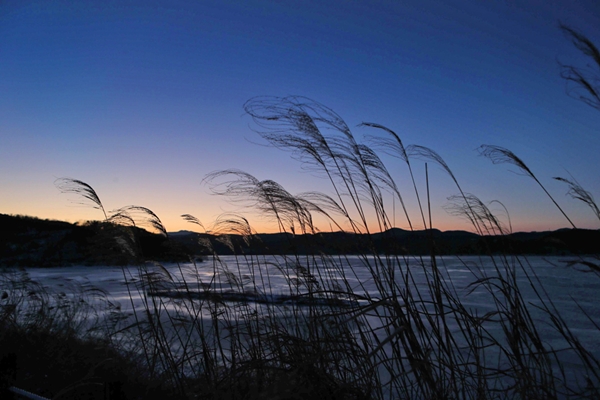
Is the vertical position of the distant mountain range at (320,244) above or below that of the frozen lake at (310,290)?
above

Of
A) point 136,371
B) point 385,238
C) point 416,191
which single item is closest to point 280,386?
point 385,238

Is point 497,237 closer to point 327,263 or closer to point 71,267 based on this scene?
point 327,263

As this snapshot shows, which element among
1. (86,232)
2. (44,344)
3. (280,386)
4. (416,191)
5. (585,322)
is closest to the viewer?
(280,386)

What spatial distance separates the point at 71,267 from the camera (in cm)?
1728

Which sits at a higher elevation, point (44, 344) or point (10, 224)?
point (10, 224)

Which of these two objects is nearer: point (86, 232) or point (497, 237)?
point (497, 237)

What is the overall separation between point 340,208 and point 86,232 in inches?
772

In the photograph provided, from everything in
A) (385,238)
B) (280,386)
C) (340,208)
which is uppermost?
(340,208)

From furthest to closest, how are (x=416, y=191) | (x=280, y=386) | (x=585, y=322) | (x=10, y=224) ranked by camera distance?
(x=10, y=224)
(x=585, y=322)
(x=416, y=191)
(x=280, y=386)

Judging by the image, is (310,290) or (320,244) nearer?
(310,290)

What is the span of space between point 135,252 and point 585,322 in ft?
24.0

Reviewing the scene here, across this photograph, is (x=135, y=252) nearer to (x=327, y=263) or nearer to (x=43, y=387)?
(x=43, y=387)

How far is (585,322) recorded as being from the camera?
19.8ft

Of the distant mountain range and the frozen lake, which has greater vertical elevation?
the distant mountain range
